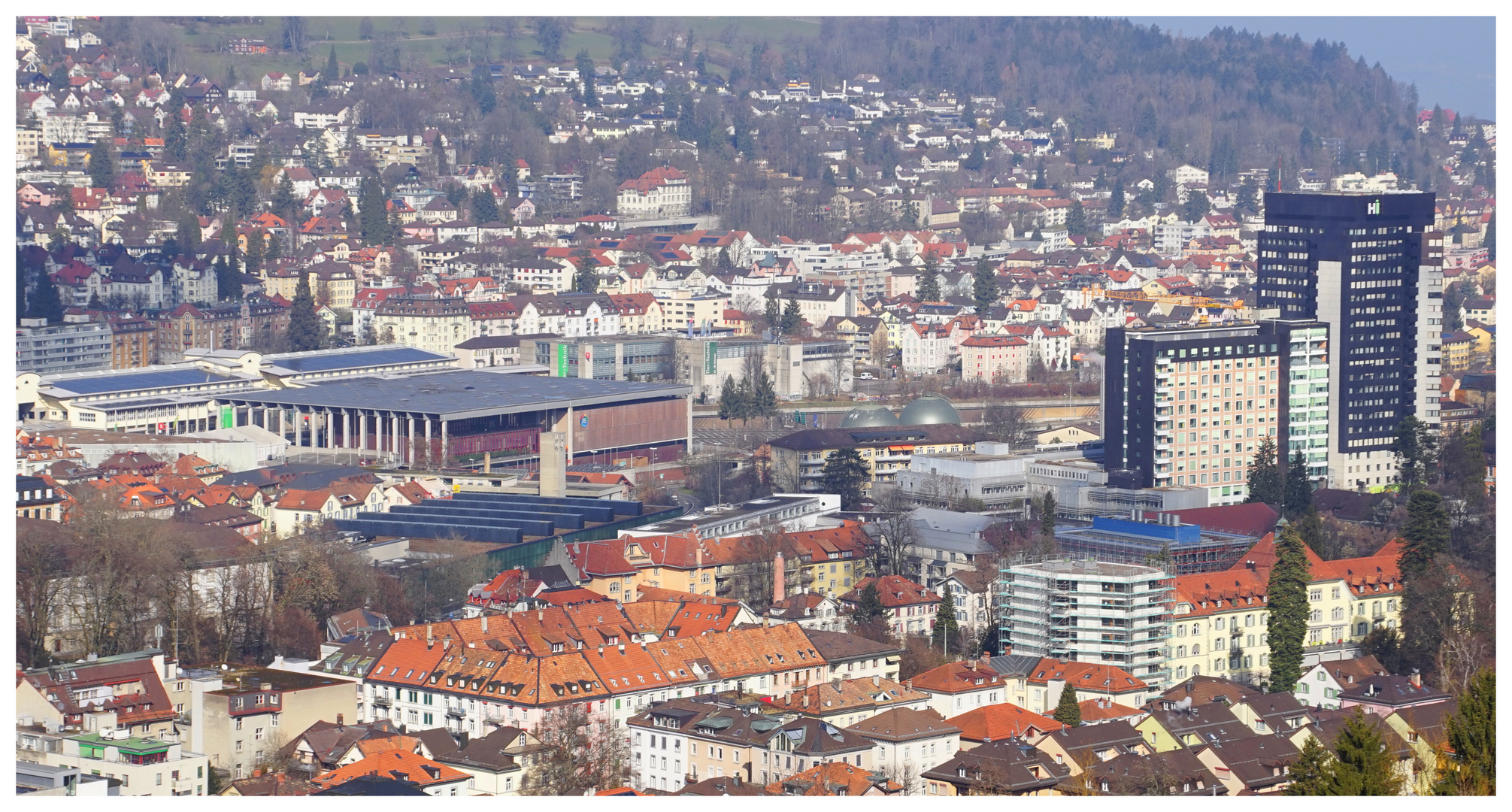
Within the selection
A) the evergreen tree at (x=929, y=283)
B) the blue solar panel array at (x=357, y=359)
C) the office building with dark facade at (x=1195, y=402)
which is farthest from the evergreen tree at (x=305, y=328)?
the office building with dark facade at (x=1195, y=402)

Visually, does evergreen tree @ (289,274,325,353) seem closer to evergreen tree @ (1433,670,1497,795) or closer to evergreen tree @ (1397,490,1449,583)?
evergreen tree @ (1397,490,1449,583)

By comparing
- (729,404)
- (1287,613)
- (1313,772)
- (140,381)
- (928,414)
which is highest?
(140,381)

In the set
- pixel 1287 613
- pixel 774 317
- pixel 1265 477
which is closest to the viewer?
pixel 1287 613

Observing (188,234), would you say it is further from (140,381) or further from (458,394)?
(458,394)

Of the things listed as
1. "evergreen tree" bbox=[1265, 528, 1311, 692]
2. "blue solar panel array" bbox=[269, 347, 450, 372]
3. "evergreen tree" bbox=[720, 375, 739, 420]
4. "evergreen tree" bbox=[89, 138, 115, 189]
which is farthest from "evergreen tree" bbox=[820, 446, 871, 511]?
"evergreen tree" bbox=[89, 138, 115, 189]

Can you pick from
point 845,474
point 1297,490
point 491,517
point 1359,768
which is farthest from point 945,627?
point 1359,768

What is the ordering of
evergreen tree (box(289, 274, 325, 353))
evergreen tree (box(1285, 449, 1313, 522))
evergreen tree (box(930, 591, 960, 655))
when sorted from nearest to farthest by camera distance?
evergreen tree (box(930, 591, 960, 655))
evergreen tree (box(1285, 449, 1313, 522))
evergreen tree (box(289, 274, 325, 353))
